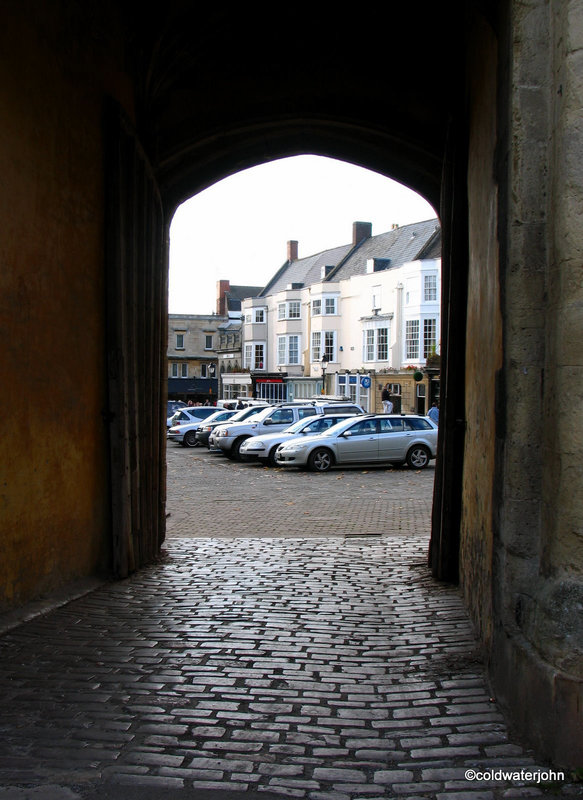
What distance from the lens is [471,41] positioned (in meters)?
6.77

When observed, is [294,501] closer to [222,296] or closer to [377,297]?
[377,297]

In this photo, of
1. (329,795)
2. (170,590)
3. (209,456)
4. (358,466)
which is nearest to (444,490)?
(170,590)

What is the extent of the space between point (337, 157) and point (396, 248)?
143ft

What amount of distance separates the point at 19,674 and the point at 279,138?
7354mm

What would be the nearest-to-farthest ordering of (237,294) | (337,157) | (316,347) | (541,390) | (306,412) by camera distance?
(541,390) < (337,157) < (306,412) < (316,347) < (237,294)

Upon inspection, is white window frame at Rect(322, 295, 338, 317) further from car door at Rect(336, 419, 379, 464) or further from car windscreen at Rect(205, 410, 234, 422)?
car door at Rect(336, 419, 379, 464)

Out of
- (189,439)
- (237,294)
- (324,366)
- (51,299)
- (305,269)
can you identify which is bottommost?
(189,439)

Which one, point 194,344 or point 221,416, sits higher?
point 194,344

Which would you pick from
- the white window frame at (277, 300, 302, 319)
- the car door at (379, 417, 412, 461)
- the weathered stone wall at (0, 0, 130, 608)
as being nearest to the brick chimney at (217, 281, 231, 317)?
the white window frame at (277, 300, 302, 319)

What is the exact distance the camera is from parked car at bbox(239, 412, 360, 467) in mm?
23031

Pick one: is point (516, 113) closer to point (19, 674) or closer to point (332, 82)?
point (19, 674)

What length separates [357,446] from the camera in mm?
21391

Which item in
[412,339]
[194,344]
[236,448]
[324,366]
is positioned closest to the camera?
[236,448]

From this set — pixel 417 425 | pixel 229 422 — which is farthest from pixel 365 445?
pixel 229 422
